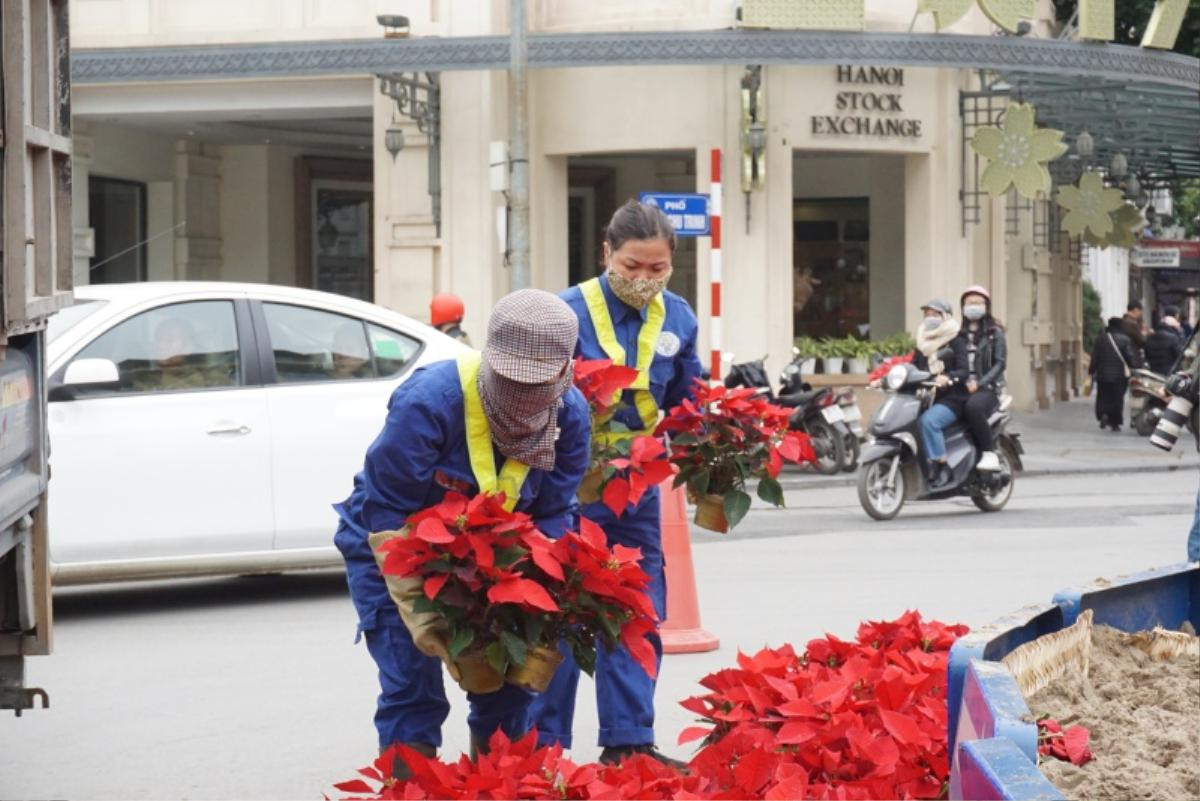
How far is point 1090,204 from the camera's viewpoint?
26875 millimetres

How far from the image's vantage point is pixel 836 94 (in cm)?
2202

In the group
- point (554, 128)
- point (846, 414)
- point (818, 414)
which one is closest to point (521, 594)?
point (818, 414)

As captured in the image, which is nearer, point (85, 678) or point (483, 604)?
point (483, 604)

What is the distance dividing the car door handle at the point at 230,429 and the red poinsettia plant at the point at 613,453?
170 inches

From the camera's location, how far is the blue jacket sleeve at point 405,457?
4.38 metres

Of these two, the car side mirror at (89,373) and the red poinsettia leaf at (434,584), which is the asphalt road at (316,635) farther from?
the red poinsettia leaf at (434,584)

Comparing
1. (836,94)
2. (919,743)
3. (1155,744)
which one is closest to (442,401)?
(919,743)

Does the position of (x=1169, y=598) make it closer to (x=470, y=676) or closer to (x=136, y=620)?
(x=470, y=676)

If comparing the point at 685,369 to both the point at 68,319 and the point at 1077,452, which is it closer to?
the point at 68,319

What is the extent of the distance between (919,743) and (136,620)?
6.42m

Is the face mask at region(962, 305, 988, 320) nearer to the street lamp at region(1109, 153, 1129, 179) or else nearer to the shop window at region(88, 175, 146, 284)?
the street lamp at region(1109, 153, 1129, 179)

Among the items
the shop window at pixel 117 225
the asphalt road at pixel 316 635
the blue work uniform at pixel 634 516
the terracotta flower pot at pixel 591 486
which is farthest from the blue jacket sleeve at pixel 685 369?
the shop window at pixel 117 225

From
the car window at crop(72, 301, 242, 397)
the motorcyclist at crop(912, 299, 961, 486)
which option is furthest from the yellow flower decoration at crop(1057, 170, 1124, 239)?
the car window at crop(72, 301, 242, 397)

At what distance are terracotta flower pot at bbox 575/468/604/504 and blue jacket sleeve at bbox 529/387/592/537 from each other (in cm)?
75
